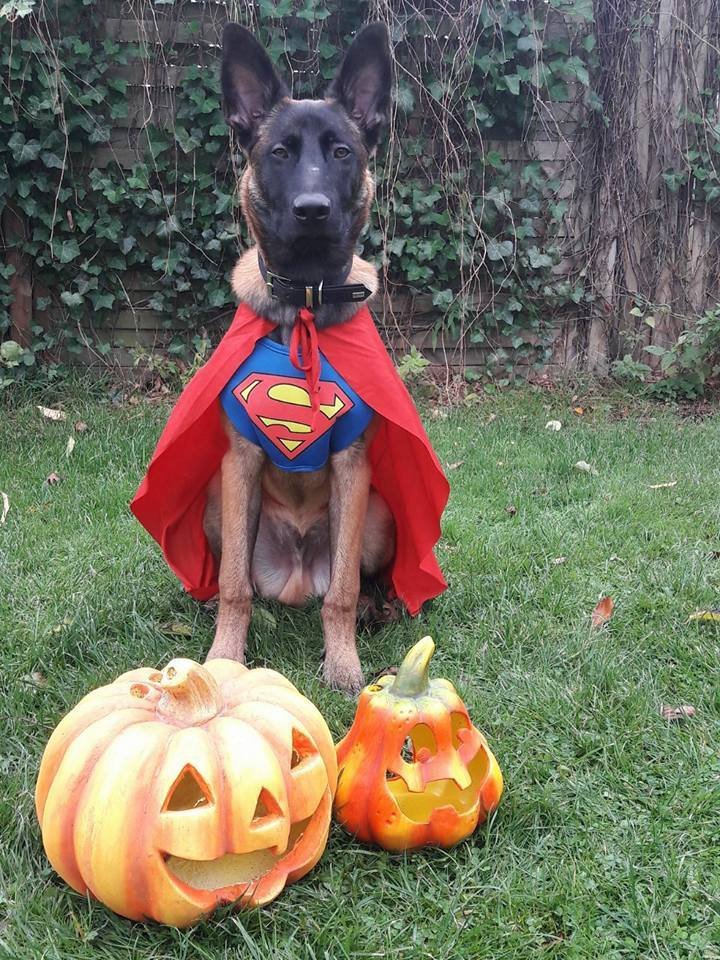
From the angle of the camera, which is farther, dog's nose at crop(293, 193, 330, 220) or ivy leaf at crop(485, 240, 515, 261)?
ivy leaf at crop(485, 240, 515, 261)

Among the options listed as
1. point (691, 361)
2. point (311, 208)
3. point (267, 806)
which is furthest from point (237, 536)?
point (691, 361)

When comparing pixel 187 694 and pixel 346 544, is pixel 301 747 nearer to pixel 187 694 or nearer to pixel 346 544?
pixel 187 694

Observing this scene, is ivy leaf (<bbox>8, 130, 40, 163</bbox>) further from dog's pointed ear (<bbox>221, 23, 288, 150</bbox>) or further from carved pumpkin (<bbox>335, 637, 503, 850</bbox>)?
carved pumpkin (<bbox>335, 637, 503, 850</bbox>)

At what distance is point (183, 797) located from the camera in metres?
1.64

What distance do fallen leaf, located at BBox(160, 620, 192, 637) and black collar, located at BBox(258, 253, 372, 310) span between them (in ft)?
3.91

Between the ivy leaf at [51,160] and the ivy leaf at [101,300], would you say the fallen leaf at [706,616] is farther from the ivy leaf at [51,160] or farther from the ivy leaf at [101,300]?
the ivy leaf at [51,160]

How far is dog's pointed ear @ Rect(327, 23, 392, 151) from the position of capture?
9.56 feet

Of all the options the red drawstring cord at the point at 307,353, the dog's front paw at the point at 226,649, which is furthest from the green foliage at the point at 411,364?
the dog's front paw at the point at 226,649

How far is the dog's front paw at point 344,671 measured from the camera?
256cm

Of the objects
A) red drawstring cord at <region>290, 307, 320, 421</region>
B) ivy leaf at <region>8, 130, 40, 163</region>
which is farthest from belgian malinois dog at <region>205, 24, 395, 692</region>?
ivy leaf at <region>8, 130, 40, 163</region>

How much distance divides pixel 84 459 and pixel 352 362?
239 centimetres

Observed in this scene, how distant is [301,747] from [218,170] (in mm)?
5278

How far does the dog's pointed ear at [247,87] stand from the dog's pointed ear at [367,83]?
22cm

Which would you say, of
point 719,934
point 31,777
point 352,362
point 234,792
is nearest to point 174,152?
point 352,362
